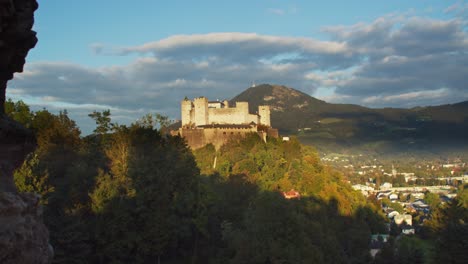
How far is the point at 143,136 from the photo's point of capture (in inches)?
1464

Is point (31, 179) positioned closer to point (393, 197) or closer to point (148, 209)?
point (148, 209)

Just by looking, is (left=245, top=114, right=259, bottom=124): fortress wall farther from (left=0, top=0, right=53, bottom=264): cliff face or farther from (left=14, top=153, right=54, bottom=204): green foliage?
(left=0, top=0, right=53, bottom=264): cliff face

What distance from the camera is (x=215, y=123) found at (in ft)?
247

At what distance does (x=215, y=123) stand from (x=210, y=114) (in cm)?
189

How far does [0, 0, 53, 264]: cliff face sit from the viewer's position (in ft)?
28.0

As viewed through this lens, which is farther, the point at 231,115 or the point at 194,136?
the point at 231,115

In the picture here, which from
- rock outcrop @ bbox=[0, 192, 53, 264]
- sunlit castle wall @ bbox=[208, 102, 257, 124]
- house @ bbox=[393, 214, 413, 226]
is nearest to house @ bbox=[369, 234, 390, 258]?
house @ bbox=[393, 214, 413, 226]

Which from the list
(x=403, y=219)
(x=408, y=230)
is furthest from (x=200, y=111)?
(x=403, y=219)

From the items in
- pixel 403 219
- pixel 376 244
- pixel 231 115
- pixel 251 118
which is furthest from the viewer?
pixel 403 219

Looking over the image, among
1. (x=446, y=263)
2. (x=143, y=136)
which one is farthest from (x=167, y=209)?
(x=446, y=263)

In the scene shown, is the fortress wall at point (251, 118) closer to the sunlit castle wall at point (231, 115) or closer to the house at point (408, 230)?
the sunlit castle wall at point (231, 115)

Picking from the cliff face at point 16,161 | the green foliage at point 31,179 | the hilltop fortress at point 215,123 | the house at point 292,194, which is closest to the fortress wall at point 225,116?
the hilltop fortress at point 215,123

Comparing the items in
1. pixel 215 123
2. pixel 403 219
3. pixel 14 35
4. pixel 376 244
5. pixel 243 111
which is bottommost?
pixel 403 219

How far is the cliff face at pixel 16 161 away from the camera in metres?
8.53
